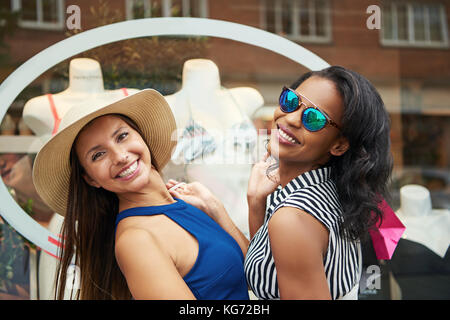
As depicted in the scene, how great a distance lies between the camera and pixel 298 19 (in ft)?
8.28

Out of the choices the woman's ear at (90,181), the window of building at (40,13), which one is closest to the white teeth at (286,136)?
the woman's ear at (90,181)

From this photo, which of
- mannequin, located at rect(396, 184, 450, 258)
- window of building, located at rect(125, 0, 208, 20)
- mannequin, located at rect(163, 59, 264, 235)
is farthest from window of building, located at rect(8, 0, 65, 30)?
mannequin, located at rect(396, 184, 450, 258)

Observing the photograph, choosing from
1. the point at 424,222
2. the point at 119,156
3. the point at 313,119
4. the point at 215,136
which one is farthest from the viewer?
the point at 424,222

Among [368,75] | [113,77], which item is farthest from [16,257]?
[368,75]

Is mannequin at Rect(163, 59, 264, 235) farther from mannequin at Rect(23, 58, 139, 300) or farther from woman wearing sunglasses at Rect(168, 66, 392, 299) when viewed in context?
woman wearing sunglasses at Rect(168, 66, 392, 299)

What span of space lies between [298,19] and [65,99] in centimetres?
129

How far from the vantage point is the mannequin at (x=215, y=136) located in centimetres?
214

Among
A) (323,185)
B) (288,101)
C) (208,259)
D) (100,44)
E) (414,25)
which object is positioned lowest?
(208,259)

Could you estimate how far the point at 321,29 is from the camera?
254 centimetres

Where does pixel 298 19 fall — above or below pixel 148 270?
above

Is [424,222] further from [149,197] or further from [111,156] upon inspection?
[111,156]

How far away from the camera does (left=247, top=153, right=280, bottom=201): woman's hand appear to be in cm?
178

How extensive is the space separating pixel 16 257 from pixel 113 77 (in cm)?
98

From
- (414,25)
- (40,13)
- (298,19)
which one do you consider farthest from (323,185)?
(414,25)
